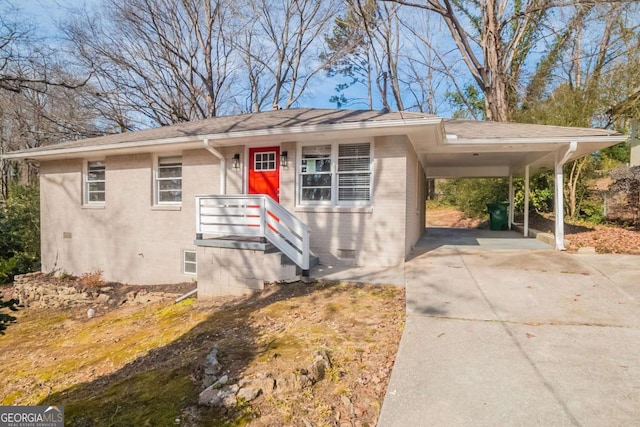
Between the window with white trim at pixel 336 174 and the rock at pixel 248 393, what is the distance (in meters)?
5.08

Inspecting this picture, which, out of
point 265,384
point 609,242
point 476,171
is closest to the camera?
point 265,384

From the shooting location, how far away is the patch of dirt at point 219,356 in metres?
2.64

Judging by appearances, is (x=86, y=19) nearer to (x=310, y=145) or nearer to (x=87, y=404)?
(x=310, y=145)

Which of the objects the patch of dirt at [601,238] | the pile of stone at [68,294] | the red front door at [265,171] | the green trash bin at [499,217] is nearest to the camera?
the patch of dirt at [601,238]

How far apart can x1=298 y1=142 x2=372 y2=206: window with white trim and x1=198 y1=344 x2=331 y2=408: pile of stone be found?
4.67 metres

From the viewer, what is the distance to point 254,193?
8414 mm

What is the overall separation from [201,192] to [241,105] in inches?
621

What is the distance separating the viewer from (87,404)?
3.03 metres

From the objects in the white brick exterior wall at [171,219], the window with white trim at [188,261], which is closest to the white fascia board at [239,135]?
the white brick exterior wall at [171,219]

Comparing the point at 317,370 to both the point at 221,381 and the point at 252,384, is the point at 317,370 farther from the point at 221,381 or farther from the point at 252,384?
the point at 221,381

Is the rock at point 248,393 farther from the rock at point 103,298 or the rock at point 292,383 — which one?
the rock at point 103,298

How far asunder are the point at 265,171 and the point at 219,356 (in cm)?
529

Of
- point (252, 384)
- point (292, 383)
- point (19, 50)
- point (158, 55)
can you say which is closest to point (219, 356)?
point (252, 384)

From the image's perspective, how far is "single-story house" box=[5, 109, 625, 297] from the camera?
6496 millimetres
